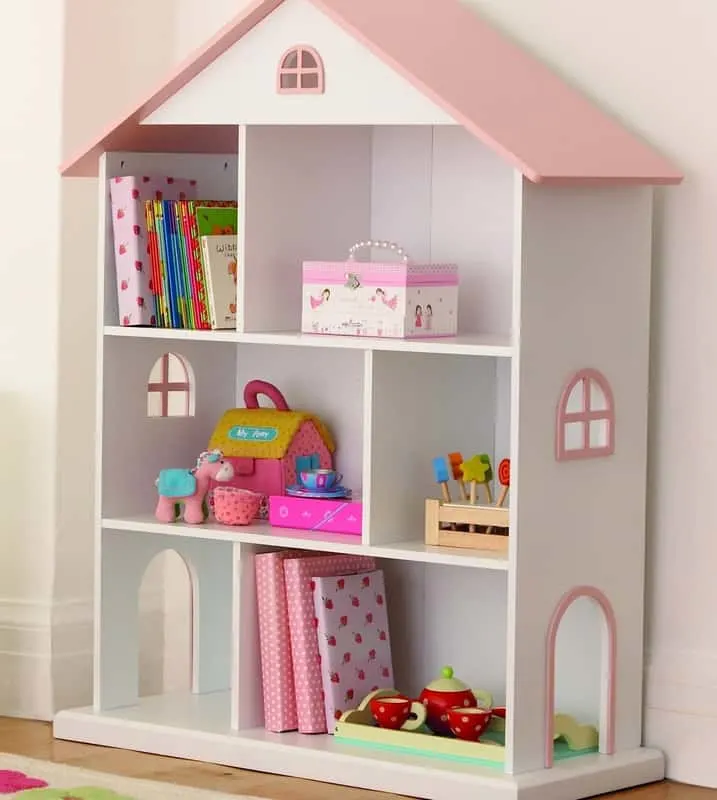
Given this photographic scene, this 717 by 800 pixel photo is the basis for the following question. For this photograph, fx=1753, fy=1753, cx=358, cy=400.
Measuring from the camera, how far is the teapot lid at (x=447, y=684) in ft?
9.42

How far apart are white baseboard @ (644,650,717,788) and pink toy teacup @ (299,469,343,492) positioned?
24.4 inches

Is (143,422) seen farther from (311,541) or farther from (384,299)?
(384,299)

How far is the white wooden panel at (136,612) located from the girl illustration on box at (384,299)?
0.68 metres

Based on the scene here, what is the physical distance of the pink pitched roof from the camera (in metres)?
2.62

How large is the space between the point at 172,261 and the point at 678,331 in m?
0.88

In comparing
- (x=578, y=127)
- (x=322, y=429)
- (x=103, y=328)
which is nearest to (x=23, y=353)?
(x=103, y=328)

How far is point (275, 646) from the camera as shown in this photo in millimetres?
2979

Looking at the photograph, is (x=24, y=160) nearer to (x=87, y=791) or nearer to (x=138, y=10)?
(x=138, y=10)

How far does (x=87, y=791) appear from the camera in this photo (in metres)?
2.68

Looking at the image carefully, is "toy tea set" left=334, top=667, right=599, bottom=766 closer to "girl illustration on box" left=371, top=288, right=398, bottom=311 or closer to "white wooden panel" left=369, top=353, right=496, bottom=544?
"white wooden panel" left=369, top=353, right=496, bottom=544

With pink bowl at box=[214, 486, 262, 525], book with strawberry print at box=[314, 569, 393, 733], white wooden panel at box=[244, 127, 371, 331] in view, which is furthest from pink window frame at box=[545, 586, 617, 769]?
white wooden panel at box=[244, 127, 371, 331]

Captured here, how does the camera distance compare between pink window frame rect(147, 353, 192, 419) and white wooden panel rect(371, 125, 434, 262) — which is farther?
pink window frame rect(147, 353, 192, 419)

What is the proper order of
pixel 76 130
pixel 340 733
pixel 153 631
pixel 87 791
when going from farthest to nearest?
pixel 153 631
pixel 76 130
pixel 340 733
pixel 87 791

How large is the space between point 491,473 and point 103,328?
2.41 ft
